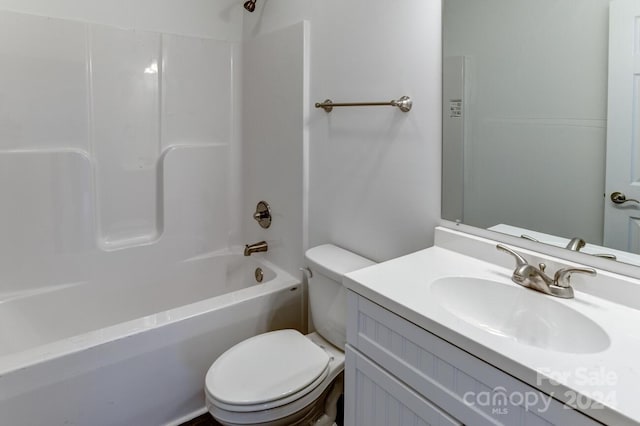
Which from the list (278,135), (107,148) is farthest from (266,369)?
(107,148)

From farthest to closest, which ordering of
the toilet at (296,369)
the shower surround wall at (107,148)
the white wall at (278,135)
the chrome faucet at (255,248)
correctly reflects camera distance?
the chrome faucet at (255,248) → the white wall at (278,135) → the shower surround wall at (107,148) → the toilet at (296,369)

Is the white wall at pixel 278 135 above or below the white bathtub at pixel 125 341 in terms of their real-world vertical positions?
above

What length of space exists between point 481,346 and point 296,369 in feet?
2.78

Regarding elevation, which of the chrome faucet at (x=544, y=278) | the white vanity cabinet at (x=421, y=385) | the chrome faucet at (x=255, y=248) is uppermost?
the chrome faucet at (x=544, y=278)

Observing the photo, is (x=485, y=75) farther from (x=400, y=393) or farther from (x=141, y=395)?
(x=141, y=395)

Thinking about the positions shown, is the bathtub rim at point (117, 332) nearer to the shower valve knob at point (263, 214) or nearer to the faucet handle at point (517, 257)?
the shower valve knob at point (263, 214)

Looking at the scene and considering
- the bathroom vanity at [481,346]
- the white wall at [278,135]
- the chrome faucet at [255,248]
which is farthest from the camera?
the chrome faucet at [255,248]

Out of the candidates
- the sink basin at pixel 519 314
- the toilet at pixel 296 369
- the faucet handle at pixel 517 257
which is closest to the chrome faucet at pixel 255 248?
the toilet at pixel 296 369

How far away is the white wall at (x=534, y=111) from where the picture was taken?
3.72ft

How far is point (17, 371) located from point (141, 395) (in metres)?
0.46

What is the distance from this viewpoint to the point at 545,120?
122 cm

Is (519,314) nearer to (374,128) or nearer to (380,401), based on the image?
(380,401)

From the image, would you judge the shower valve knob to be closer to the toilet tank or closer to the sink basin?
the toilet tank

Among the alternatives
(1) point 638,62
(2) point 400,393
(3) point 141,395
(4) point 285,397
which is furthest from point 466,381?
(3) point 141,395
